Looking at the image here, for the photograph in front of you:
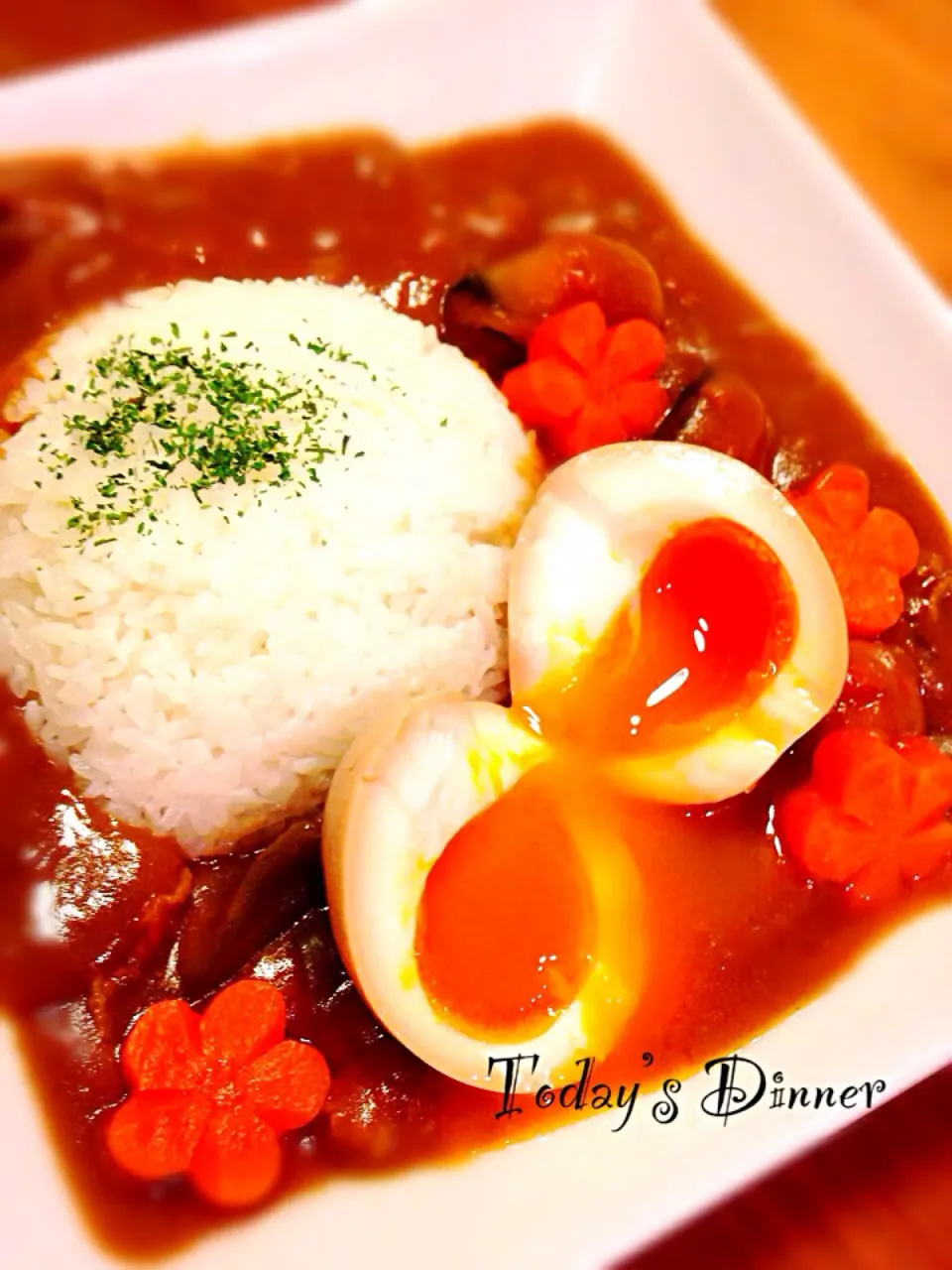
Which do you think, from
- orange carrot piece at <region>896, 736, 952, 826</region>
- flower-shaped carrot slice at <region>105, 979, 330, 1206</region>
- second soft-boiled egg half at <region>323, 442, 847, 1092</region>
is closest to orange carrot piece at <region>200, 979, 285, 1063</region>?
flower-shaped carrot slice at <region>105, 979, 330, 1206</region>

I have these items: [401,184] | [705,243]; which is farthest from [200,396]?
[705,243]

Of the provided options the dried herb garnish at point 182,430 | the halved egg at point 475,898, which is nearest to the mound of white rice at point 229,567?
the dried herb garnish at point 182,430

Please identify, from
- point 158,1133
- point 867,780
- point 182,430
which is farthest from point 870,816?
point 182,430

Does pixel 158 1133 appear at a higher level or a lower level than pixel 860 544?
Result: lower

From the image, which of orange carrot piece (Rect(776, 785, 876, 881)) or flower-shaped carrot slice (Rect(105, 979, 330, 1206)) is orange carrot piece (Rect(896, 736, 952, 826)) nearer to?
orange carrot piece (Rect(776, 785, 876, 881))

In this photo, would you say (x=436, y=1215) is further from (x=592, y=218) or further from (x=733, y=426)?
(x=592, y=218)

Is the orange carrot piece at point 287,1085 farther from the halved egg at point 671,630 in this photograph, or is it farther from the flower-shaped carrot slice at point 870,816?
the flower-shaped carrot slice at point 870,816

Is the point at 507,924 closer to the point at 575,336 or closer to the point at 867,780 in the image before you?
the point at 867,780
